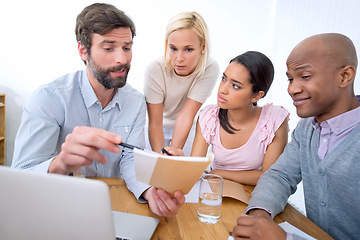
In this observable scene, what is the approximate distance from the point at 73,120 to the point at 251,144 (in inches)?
44.8

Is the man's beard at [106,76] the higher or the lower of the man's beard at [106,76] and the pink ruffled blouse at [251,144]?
the higher

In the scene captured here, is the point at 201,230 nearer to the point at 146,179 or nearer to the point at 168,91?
the point at 146,179

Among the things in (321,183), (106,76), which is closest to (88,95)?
(106,76)

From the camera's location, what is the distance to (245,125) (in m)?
2.05

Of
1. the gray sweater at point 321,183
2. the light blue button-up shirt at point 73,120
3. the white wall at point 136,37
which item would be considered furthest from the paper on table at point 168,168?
the white wall at point 136,37

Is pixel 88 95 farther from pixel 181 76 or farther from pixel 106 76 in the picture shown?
pixel 181 76

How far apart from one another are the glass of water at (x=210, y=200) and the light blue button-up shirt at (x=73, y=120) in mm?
264

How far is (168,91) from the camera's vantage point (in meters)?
2.49

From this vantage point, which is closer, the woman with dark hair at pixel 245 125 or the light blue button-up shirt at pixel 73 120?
the light blue button-up shirt at pixel 73 120

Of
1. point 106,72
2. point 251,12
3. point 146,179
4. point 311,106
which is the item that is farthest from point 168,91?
point 251,12

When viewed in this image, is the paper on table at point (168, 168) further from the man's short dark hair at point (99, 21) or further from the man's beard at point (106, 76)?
the man's short dark hair at point (99, 21)

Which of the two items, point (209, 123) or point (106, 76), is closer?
point (106, 76)

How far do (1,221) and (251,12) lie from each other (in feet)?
14.9

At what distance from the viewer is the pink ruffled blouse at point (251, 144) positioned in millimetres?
1952
